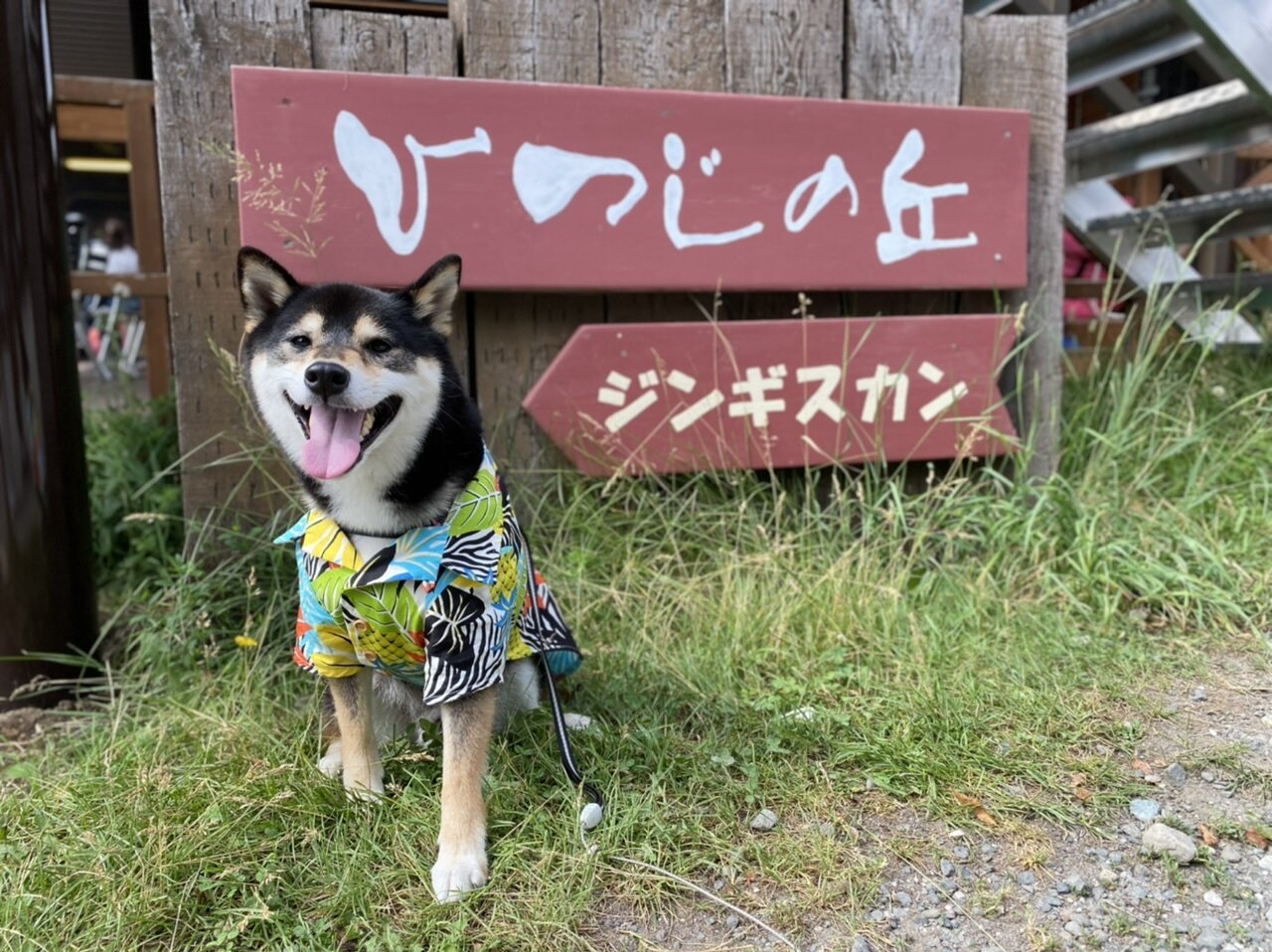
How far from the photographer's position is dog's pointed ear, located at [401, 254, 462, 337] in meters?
1.95

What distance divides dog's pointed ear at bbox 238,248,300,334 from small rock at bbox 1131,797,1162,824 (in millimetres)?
2181

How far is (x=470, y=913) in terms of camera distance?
1604 mm

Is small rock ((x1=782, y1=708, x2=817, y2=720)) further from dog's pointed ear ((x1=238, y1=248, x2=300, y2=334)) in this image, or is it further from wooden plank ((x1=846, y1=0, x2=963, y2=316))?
wooden plank ((x1=846, y1=0, x2=963, y2=316))

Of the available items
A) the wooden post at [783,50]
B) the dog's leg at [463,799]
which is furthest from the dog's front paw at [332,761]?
the wooden post at [783,50]

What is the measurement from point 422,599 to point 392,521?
189 millimetres

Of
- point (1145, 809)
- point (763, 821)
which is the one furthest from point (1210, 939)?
point (763, 821)

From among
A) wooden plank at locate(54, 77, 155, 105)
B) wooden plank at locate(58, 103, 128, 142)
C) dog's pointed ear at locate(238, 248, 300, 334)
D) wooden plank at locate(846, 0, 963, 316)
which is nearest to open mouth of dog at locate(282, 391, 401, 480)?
dog's pointed ear at locate(238, 248, 300, 334)

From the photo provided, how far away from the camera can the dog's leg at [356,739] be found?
1893 mm

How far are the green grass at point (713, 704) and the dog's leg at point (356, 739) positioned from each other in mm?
50

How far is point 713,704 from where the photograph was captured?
225 cm

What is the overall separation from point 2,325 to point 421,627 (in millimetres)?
1541

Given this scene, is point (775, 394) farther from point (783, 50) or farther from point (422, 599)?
point (422, 599)

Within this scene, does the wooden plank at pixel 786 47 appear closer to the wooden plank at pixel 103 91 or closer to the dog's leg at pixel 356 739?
the dog's leg at pixel 356 739

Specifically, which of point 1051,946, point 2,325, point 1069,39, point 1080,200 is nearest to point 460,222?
point 2,325
